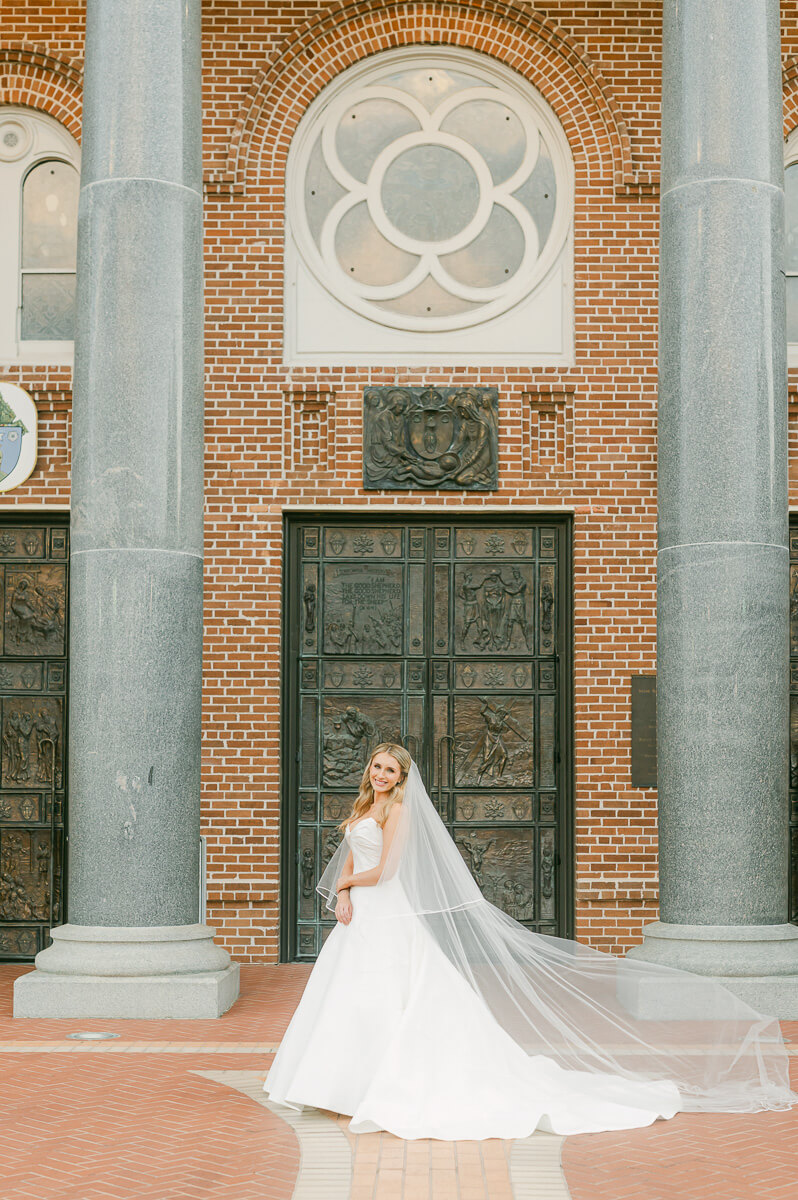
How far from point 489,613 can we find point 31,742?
4.15 m

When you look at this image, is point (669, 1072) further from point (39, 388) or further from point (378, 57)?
point (378, 57)

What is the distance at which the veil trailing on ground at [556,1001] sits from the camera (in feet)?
22.2

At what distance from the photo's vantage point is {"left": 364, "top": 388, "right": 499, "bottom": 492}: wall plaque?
11.9 meters

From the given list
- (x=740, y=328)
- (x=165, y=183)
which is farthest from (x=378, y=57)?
(x=740, y=328)

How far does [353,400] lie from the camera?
1202 cm

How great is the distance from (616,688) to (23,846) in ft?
17.4

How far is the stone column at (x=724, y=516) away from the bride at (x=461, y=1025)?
159 cm

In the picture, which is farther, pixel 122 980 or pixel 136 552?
pixel 136 552

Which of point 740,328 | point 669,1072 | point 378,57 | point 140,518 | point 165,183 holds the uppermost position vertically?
point 378,57

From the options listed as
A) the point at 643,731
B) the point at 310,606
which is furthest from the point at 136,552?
the point at 643,731

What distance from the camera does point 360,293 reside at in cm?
1238

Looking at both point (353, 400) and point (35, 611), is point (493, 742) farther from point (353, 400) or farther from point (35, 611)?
point (35, 611)

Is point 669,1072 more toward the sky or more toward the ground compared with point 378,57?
more toward the ground

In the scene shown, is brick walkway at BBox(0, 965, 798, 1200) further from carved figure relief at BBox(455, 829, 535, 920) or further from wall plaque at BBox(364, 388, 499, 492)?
wall plaque at BBox(364, 388, 499, 492)
